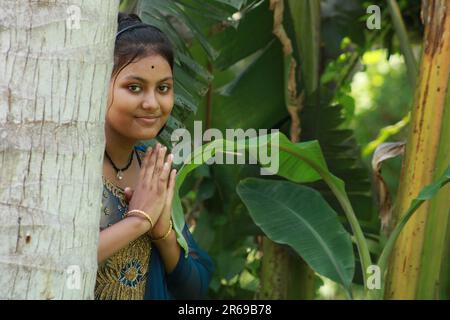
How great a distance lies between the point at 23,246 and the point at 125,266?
2.27ft

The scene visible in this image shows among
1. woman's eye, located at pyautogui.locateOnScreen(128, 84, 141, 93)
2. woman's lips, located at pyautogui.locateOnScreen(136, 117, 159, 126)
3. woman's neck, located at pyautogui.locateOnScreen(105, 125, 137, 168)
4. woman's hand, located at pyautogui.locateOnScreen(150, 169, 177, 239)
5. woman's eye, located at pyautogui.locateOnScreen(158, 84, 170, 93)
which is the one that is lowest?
woman's hand, located at pyautogui.locateOnScreen(150, 169, 177, 239)

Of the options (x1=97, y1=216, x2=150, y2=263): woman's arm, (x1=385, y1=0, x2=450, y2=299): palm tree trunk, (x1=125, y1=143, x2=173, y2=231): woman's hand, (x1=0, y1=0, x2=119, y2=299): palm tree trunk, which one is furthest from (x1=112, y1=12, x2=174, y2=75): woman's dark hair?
(x1=385, y1=0, x2=450, y2=299): palm tree trunk

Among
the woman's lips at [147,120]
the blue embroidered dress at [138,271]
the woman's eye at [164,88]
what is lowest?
the blue embroidered dress at [138,271]

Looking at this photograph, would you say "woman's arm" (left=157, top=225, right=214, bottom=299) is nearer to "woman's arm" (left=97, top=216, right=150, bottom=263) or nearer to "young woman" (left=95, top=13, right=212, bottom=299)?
"young woman" (left=95, top=13, right=212, bottom=299)

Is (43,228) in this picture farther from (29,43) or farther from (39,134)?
(29,43)

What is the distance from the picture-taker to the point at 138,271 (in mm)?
2400

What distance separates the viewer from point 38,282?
5.59ft

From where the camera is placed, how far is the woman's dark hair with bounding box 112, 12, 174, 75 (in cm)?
232

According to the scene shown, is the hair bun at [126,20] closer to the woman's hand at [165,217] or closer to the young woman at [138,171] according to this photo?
the young woman at [138,171]

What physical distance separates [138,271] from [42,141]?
0.79 metres

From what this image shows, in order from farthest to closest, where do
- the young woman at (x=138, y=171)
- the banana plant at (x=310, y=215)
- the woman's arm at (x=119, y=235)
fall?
the banana plant at (x=310, y=215) → the young woman at (x=138, y=171) → the woman's arm at (x=119, y=235)

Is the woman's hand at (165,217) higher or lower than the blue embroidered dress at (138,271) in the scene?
higher

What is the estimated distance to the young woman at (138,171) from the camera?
2223 millimetres

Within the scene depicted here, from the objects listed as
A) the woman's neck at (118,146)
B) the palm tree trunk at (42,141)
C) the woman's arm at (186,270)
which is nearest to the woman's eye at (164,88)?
the woman's neck at (118,146)
